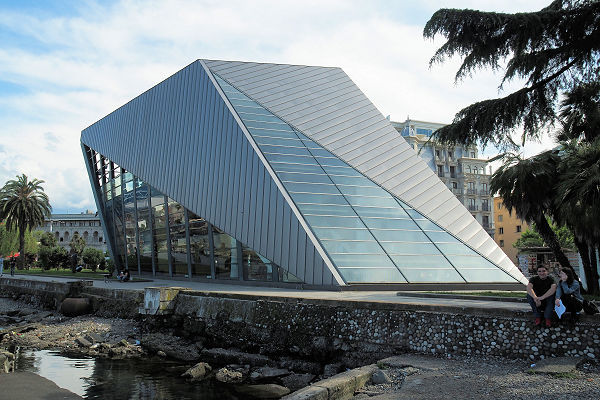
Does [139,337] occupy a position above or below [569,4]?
below

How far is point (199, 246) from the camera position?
76.5ft

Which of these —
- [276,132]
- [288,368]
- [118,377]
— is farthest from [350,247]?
[118,377]

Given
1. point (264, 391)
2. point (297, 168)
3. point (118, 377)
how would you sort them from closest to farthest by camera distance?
point (264, 391) → point (118, 377) → point (297, 168)

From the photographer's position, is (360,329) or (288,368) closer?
(360,329)

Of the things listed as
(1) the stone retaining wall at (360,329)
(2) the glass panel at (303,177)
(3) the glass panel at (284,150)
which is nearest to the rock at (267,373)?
(1) the stone retaining wall at (360,329)

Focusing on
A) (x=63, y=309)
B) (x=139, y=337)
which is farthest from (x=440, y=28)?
(x=63, y=309)

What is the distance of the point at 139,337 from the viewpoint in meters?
16.2

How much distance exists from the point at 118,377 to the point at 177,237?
45.4 ft

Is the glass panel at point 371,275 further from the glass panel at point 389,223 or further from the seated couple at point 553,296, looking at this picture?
the seated couple at point 553,296

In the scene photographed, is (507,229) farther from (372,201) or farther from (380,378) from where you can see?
(380,378)

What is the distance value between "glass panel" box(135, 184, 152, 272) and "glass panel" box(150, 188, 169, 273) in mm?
877

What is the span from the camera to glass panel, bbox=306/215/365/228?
17062mm

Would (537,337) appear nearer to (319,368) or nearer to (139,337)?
(319,368)

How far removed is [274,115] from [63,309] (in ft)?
43.6
